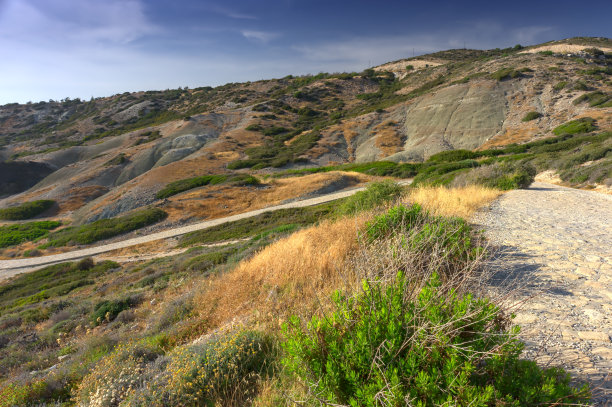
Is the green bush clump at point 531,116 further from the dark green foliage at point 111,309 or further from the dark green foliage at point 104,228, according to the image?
the dark green foliage at point 111,309

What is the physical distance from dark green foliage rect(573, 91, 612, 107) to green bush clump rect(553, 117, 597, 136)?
687cm

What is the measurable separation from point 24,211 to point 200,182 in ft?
79.6

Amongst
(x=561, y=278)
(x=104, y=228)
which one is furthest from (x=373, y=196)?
Result: (x=104, y=228)

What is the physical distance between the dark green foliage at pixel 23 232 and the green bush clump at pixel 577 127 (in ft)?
201

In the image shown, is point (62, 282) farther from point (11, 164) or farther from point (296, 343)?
point (11, 164)

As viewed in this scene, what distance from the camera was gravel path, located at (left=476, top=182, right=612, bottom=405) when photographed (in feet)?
9.09

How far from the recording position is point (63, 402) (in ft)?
13.2

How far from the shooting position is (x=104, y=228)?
30.0 m

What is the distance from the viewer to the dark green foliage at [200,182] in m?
37.2

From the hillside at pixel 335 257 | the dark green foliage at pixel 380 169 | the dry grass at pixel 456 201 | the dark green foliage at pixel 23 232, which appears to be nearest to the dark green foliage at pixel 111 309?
the hillside at pixel 335 257

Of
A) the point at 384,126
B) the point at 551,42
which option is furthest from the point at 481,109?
the point at 551,42

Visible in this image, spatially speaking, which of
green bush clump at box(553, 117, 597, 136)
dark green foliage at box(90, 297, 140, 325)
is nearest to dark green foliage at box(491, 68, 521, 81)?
green bush clump at box(553, 117, 597, 136)

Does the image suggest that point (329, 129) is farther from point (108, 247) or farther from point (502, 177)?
point (502, 177)

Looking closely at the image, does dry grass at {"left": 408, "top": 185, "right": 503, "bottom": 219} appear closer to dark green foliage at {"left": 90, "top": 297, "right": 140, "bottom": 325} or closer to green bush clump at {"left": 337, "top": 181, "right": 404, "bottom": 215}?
green bush clump at {"left": 337, "top": 181, "right": 404, "bottom": 215}
